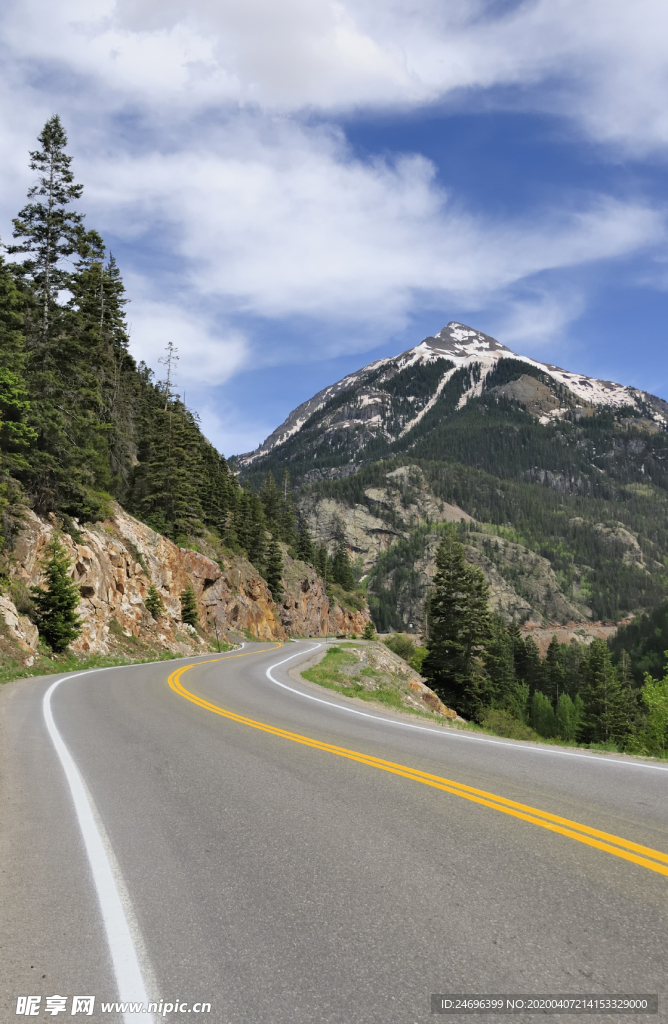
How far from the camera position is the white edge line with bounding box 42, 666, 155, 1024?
9.48ft

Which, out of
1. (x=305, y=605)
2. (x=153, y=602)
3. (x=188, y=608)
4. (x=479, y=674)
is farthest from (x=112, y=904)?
(x=305, y=605)

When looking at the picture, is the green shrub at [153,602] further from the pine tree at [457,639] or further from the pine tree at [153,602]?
the pine tree at [457,639]

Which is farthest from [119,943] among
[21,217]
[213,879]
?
[21,217]

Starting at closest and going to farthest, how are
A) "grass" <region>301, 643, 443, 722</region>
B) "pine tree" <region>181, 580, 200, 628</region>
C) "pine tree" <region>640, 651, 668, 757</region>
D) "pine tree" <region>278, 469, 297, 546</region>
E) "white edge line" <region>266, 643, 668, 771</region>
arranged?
"white edge line" <region>266, 643, 668, 771</region> → "grass" <region>301, 643, 443, 722</region> → "pine tree" <region>640, 651, 668, 757</region> → "pine tree" <region>181, 580, 200, 628</region> → "pine tree" <region>278, 469, 297, 546</region>

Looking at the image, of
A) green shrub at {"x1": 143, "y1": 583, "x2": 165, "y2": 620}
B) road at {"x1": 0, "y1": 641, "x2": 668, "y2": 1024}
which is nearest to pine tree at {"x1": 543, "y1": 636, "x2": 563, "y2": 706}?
green shrub at {"x1": 143, "y1": 583, "x2": 165, "y2": 620}

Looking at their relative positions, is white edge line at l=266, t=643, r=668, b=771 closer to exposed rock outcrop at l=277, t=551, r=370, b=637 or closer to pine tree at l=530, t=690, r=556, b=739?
exposed rock outcrop at l=277, t=551, r=370, b=637

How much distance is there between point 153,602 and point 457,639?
2212 cm

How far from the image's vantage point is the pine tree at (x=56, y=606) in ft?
74.4

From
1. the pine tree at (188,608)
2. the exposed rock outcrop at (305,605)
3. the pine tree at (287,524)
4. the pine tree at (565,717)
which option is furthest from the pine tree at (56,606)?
the pine tree at (287,524)

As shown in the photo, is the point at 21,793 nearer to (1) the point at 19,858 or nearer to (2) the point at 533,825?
(1) the point at 19,858

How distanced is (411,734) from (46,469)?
2368 cm

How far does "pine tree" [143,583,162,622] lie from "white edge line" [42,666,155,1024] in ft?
89.8

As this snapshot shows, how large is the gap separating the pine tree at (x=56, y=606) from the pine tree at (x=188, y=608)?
54.0 feet

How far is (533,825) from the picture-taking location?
17.1ft
